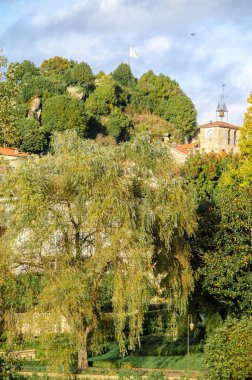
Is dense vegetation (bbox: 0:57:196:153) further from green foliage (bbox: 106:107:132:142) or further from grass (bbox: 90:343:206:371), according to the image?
grass (bbox: 90:343:206:371)

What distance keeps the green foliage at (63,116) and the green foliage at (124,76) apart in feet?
110

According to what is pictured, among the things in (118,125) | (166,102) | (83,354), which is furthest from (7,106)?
(166,102)

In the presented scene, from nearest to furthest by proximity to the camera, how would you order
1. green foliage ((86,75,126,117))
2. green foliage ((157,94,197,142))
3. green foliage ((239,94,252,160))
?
green foliage ((239,94,252,160)), green foliage ((86,75,126,117)), green foliage ((157,94,197,142))

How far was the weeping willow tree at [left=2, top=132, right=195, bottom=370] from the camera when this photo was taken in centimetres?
2338

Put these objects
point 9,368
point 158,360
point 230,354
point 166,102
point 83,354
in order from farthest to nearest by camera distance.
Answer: point 166,102
point 158,360
point 83,354
point 9,368
point 230,354

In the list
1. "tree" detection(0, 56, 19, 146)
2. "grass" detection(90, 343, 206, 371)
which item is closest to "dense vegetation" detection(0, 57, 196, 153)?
"tree" detection(0, 56, 19, 146)

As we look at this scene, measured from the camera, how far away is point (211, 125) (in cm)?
9319

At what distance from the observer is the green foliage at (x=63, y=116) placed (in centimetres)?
8830

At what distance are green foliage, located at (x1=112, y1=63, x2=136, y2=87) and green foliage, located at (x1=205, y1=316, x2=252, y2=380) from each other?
103946 millimetres

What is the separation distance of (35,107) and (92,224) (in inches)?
2792

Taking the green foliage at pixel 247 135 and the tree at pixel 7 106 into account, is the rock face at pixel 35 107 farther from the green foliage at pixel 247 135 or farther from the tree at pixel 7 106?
the tree at pixel 7 106

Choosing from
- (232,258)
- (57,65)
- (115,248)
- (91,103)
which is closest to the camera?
(115,248)

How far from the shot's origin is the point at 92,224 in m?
23.9

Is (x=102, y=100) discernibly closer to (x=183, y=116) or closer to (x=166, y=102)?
(x=183, y=116)
